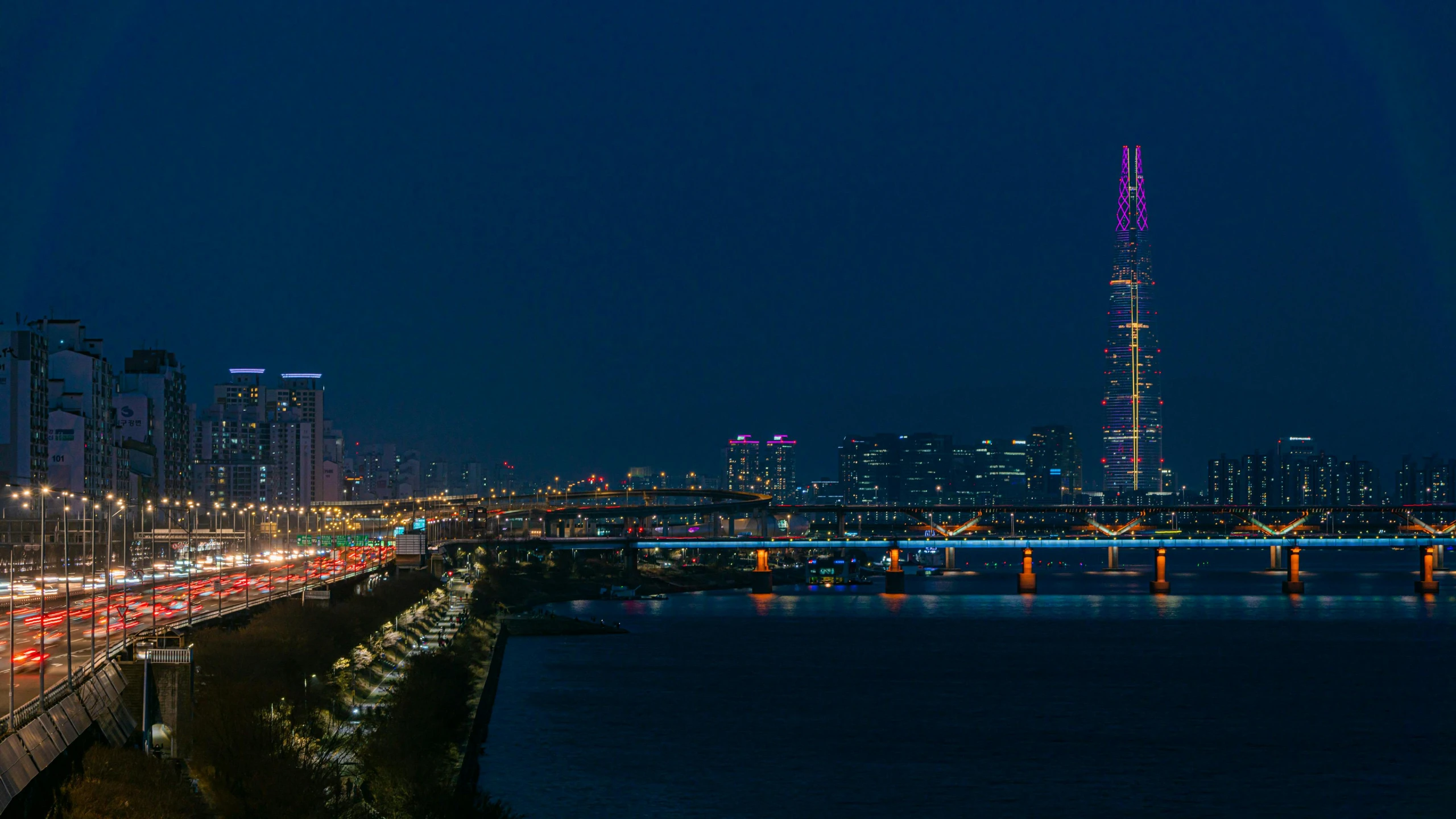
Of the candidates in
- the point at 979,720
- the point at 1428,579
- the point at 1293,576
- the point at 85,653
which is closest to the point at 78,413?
the point at 979,720

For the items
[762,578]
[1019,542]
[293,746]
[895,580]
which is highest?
[293,746]

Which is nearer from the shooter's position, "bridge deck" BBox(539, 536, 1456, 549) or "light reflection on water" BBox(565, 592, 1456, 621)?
"light reflection on water" BBox(565, 592, 1456, 621)

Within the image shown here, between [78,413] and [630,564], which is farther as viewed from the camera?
[630,564]

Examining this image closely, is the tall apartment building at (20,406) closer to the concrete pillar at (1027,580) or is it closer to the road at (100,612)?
the road at (100,612)

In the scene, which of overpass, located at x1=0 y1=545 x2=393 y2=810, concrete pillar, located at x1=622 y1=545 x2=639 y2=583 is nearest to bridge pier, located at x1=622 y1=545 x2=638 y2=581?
concrete pillar, located at x1=622 y1=545 x2=639 y2=583

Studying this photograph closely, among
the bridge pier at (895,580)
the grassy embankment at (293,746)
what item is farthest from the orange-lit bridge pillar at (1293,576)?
the grassy embankment at (293,746)

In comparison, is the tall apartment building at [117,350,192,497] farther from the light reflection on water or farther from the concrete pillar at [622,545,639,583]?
the light reflection on water

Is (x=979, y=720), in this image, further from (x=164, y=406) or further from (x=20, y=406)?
(x=164, y=406)
